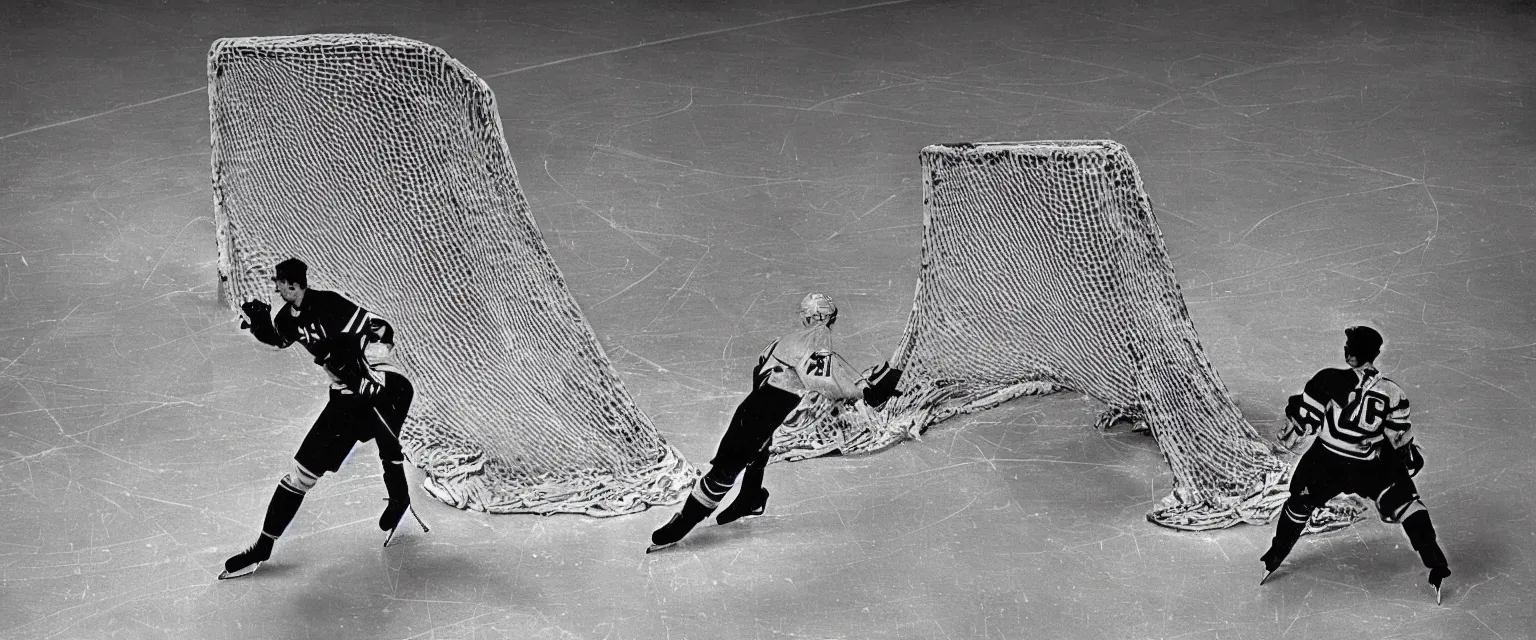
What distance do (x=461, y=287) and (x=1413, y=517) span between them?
396 centimetres

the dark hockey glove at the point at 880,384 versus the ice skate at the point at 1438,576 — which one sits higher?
the dark hockey glove at the point at 880,384

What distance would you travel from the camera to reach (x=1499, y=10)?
1361cm

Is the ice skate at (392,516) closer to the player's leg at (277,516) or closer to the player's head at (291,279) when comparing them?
the player's leg at (277,516)

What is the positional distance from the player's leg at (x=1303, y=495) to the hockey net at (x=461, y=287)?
2.39 m

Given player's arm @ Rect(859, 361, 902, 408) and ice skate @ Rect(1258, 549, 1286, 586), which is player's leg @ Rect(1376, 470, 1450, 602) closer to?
ice skate @ Rect(1258, 549, 1286, 586)

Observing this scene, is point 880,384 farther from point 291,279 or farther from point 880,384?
point 291,279

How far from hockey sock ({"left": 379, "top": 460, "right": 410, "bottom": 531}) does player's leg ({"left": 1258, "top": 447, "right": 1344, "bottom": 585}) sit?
130 inches

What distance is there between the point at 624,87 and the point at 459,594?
6.21 m

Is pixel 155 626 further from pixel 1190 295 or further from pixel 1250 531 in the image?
pixel 1190 295

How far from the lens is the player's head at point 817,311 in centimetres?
646

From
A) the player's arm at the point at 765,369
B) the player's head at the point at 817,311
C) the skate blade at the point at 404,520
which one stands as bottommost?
the skate blade at the point at 404,520

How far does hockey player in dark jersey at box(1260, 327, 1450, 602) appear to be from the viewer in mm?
5996

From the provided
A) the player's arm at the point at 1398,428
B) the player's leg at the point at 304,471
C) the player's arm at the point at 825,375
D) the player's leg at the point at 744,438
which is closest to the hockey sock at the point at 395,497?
the player's leg at the point at 304,471

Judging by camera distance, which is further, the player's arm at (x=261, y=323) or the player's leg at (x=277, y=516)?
the player's leg at (x=277, y=516)
